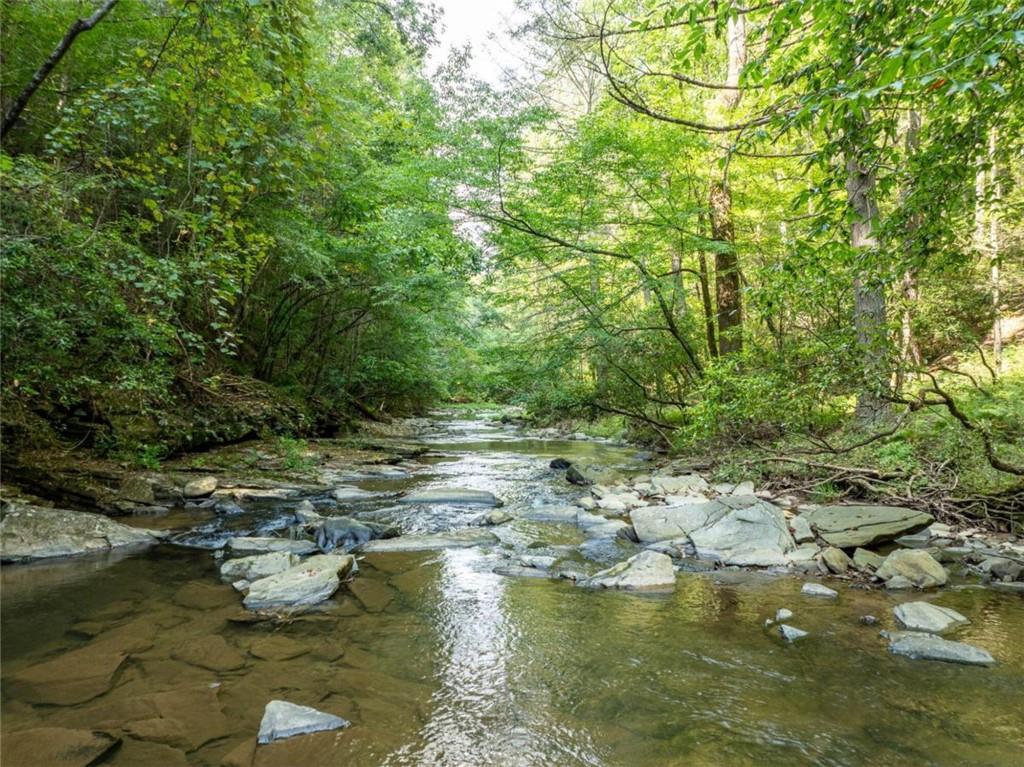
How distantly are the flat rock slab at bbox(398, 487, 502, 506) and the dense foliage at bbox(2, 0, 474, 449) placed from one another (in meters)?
3.08

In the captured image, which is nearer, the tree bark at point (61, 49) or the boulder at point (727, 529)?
the tree bark at point (61, 49)

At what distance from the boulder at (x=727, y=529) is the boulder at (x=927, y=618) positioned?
3.94ft

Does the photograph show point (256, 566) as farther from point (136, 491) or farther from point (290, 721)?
point (136, 491)

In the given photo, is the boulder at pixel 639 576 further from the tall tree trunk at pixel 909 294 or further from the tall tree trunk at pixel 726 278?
the tall tree trunk at pixel 726 278

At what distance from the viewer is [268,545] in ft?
16.3

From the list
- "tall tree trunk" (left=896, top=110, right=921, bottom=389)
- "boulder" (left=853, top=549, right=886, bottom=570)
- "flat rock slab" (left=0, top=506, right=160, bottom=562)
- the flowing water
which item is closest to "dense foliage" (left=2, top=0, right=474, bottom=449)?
"flat rock slab" (left=0, top=506, right=160, bottom=562)

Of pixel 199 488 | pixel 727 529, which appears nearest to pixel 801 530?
pixel 727 529

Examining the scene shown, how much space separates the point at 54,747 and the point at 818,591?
15.1 ft

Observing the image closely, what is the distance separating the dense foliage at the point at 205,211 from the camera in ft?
12.4

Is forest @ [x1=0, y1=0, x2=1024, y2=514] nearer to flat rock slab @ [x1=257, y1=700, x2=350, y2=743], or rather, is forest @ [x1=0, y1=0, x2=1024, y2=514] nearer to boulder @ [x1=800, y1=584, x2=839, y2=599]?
boulder @ [x1=800, y1=584, x2=839, y2=599]

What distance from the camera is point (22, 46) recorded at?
19.6 feet

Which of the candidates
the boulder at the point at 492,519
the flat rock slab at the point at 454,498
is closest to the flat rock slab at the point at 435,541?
the boulder at the point at 492,519

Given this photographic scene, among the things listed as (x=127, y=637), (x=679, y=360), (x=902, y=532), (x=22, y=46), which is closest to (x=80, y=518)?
(x=127, y=637)

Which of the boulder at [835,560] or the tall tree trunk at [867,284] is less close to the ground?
the tall tree trunk at [867,284]
